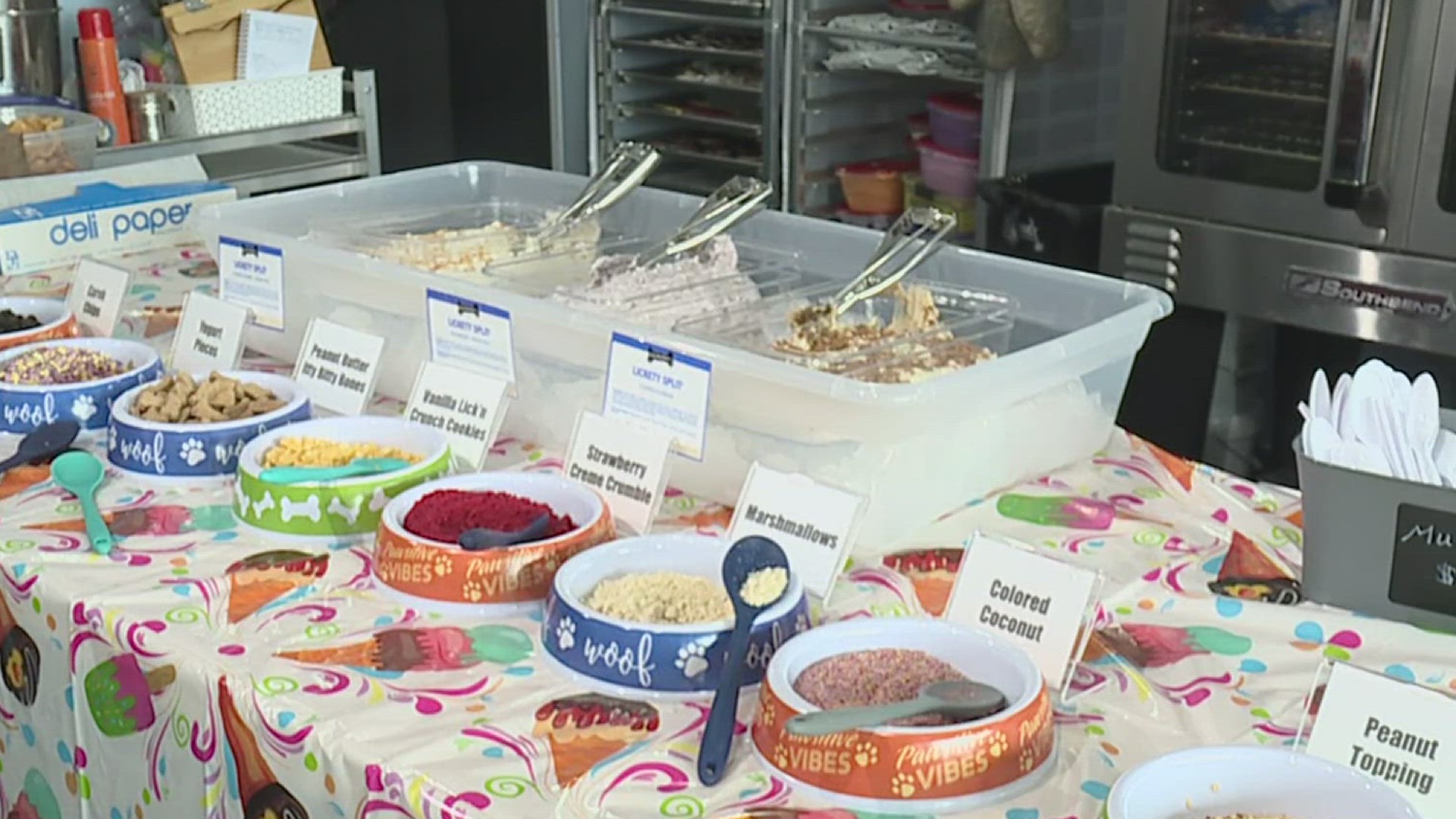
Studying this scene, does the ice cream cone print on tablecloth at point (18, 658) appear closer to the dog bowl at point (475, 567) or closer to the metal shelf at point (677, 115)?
the dog bowl at point (475, 567)

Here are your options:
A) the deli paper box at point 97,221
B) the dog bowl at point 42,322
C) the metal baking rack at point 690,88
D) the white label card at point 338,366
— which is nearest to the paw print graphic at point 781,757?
the white label card at point 338,366

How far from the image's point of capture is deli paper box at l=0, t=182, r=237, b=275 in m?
2.11

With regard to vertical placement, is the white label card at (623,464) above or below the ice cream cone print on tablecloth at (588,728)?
above

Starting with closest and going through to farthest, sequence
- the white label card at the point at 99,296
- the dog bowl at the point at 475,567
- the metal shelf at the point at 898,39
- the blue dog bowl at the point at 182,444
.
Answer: the dog bowl at the point at 475,567 < the blue dog bowl at the point at 182,444 < the white label card at the point at 99,296 < the metal shelf at the point at 898,39

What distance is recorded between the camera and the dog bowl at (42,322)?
174cm

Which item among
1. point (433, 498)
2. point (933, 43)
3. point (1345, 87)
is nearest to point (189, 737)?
point (433, 498)

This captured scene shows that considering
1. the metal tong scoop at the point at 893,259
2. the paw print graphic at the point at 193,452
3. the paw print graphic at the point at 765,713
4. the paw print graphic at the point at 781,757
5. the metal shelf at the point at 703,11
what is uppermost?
the metal shelf at the point at 703,11

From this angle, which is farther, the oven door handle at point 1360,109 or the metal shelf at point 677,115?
the metal shelf at point 677,115

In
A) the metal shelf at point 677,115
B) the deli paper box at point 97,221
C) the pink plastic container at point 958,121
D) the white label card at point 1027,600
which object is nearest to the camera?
the white label card at point 1027,600

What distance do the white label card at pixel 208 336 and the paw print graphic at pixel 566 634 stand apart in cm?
74

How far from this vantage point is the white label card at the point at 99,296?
1833 mm

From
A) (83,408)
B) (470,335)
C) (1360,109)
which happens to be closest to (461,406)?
(470,335)

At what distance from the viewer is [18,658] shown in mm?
1341

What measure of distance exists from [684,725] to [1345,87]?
5.41 ft
